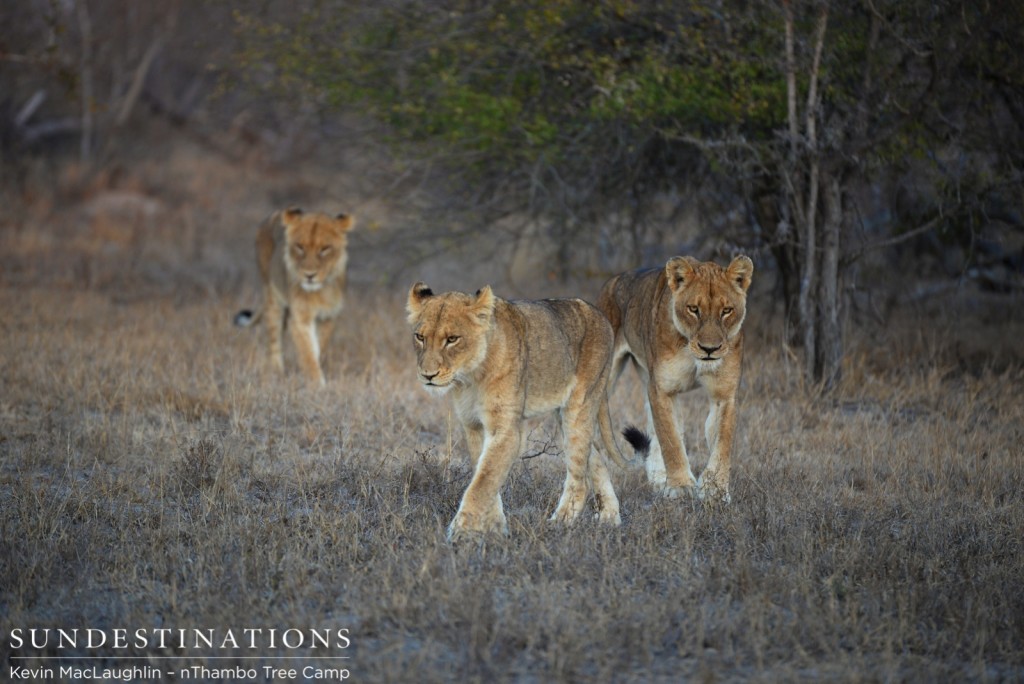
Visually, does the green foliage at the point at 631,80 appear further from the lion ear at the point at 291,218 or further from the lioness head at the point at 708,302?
the lioness head at the point at 708,302

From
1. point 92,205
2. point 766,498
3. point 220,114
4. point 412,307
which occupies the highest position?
point 220,114

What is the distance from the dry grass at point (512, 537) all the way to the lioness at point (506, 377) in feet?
0.83

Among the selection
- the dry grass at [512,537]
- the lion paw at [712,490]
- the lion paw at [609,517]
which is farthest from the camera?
the lion paw at [712,490]

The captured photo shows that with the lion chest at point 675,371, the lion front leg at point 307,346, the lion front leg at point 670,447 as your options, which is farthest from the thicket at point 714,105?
the lion front leg at point 670,447

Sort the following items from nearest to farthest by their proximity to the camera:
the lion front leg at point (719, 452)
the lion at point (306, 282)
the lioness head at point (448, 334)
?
the lioness head at point (448, 334)
the lion front leg at point (719, 452)
the lion at point (306, 282)

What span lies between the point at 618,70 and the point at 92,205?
11971 millimetres

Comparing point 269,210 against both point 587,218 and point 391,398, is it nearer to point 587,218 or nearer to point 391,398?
point 587,218

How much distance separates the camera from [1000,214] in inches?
415

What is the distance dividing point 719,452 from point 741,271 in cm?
94

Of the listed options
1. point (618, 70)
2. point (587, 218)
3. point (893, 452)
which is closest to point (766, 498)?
point (893, 452)

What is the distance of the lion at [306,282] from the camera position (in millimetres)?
9648

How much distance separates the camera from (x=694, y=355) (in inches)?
246

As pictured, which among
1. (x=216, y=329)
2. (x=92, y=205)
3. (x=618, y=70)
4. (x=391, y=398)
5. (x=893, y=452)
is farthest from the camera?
(x=92, y=205)

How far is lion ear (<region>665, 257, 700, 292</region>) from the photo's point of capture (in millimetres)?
6336
